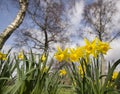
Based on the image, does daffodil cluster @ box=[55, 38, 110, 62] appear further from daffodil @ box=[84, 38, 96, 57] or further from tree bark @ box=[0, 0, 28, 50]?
tree bark @ box=[0, 0, 28, 50]

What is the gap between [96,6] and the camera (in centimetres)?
1880

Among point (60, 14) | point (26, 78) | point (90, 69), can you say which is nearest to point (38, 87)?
point (26, 78)

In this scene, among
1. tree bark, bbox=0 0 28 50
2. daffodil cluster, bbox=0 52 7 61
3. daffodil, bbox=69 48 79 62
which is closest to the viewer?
daffodil, bbox=69 48 79 62

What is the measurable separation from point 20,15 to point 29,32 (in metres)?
12.3

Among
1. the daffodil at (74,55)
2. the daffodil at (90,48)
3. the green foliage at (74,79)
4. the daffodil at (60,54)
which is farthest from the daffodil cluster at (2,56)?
the daffodil at (90,48)

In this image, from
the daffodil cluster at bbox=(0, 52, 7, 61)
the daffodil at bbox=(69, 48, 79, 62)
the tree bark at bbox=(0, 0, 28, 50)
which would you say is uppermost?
the tree bark at bbox=(0, 0, 28, 50)

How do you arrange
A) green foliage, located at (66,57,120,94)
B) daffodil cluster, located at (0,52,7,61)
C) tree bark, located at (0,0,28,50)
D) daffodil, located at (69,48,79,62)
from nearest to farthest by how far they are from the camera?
green foliage, located at (66,57,120,94) → daffodil, located at (69,48,79,62) → daffodil cluster, located at (0,52,7,61) → tree bark, located at (0,0,28,50)

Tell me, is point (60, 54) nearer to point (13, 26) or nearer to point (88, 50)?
point (88, 50)

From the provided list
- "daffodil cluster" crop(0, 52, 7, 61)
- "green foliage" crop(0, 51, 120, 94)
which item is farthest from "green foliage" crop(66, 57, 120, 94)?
"daffodil cluster" crop(0, 52, 7, 61)

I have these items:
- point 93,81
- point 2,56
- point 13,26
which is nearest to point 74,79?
point 93,81

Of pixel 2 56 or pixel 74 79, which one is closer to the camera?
pixel 74 79

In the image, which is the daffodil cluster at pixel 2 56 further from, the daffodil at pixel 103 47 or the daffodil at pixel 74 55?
the daffodil at pixel 103 47

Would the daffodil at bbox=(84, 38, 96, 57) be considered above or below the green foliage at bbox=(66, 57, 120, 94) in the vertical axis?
above

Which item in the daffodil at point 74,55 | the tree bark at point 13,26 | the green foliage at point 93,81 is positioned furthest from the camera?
the tree bark at point 13,26
